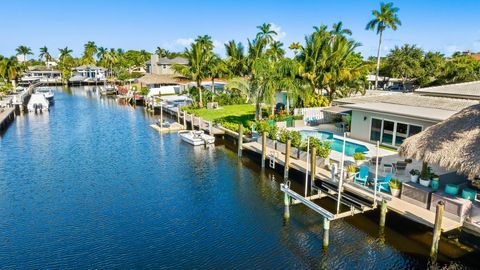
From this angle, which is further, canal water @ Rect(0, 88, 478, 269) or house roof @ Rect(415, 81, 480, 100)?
house roof @ Rect(415, 81, 480, 100)

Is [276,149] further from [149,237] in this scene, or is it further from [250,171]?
[149,237]

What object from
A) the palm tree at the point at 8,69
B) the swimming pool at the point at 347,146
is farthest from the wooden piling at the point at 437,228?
the palm tree at the point at 8,69

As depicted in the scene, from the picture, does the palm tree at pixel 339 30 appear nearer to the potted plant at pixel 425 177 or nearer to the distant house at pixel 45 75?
the potted plant at pixel 425 177

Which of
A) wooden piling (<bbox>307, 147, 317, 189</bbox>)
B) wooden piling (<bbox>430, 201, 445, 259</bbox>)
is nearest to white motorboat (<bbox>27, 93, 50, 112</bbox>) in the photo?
wooden piling (<bbox>307, 147, 317, 189</bbox>)

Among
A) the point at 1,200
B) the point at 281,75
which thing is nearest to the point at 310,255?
the point at 1,200

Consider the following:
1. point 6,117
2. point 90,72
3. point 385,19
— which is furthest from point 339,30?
point 90,72

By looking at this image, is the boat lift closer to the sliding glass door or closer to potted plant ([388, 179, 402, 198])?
potted plant ([388, 179, 402, 198])

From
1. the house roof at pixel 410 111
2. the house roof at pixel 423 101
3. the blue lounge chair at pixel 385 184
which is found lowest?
the blue lounge chair at pixel 385 184
